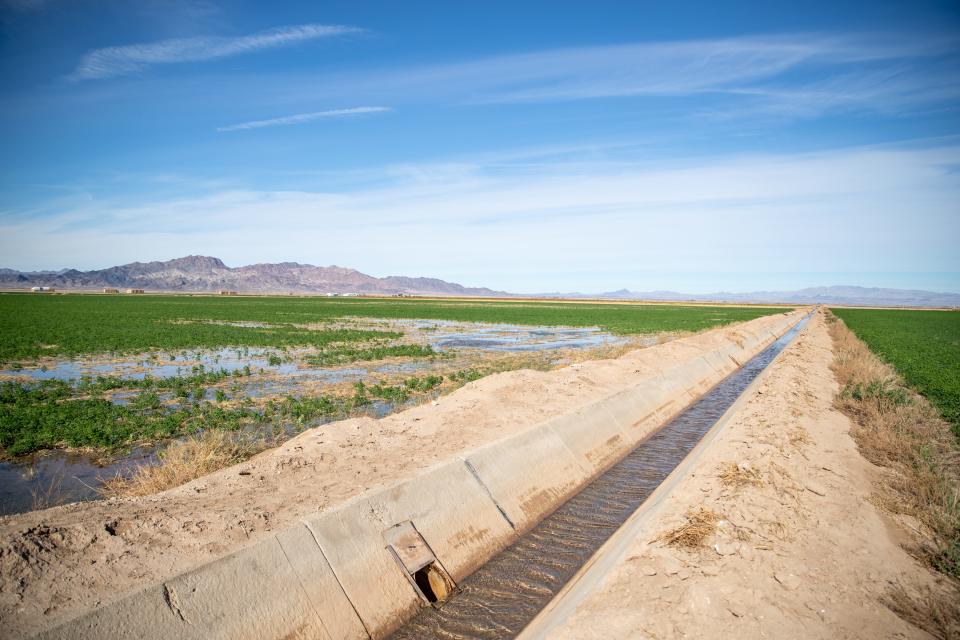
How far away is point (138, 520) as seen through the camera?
597 centimetres

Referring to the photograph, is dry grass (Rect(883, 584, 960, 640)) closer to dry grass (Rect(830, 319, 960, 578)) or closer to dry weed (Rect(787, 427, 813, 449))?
dry grass (Rect(830, 319, 960, 578))

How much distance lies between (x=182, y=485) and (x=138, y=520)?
Result: 1744mm

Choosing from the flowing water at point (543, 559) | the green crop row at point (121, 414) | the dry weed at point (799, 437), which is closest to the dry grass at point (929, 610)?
the flowing water at point (543, 559)

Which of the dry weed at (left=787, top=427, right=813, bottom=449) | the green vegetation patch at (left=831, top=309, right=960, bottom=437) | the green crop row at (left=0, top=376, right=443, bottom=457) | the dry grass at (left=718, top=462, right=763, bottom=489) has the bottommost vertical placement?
the green crop row at (left=0, top=376, right=443, bottom=457)

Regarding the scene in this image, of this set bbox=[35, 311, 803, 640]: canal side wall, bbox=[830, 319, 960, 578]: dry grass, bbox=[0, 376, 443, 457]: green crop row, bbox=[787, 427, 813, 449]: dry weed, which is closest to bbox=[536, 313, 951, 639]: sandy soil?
bbox=[830, 319, 960, 578]: dry grass

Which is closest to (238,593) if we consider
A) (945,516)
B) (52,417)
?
(945,516)

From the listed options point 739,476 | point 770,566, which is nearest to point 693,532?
point 770,566

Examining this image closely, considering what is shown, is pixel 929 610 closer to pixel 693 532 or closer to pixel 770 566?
pixel 770 566

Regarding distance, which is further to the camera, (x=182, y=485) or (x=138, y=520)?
(x=182, y=485)

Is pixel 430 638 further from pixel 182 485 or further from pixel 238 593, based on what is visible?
pixel 182 485

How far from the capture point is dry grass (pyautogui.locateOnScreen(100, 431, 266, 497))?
8.03 meters

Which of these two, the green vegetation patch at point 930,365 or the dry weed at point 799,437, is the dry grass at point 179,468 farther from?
the green vegetation patch at point 930,365

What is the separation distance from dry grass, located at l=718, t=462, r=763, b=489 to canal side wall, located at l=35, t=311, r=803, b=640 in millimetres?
2644

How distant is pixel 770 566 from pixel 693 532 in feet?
3.24
